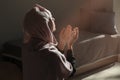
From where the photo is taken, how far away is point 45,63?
2062 mm

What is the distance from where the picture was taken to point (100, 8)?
17.4ft

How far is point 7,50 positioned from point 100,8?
6.72ft

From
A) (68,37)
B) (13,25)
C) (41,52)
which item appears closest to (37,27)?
(41,52)

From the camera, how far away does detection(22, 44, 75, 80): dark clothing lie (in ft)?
6.75

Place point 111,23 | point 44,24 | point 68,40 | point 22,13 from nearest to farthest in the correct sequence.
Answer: point 44,24 → point 68,40 → point 22,13 → point 111,23

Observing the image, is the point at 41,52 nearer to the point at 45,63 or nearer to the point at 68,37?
the point at 45,63

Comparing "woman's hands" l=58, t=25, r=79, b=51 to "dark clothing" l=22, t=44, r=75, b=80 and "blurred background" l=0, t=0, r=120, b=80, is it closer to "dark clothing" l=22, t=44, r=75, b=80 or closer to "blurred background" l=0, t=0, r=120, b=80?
"dark clothing" l=22, t=44, r=75, b=80

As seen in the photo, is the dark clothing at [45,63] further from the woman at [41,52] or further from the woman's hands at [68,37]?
the woman's hands at [68,37]

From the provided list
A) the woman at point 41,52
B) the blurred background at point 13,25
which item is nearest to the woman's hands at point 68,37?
the woman at point 41,52

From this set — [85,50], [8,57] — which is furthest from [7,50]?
[85,50]

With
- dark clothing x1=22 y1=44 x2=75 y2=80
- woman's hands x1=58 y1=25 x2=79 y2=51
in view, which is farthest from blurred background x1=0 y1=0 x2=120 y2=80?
dark clothing x1=22 y1=44 x2=75 y2=80

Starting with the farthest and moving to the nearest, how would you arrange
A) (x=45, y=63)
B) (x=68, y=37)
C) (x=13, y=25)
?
(x=13, y=25) → (x=68, y=37) → (x=45, y=63)

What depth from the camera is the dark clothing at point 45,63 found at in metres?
2.06

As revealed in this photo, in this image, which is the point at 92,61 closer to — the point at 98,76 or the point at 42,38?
the point at 98,76
